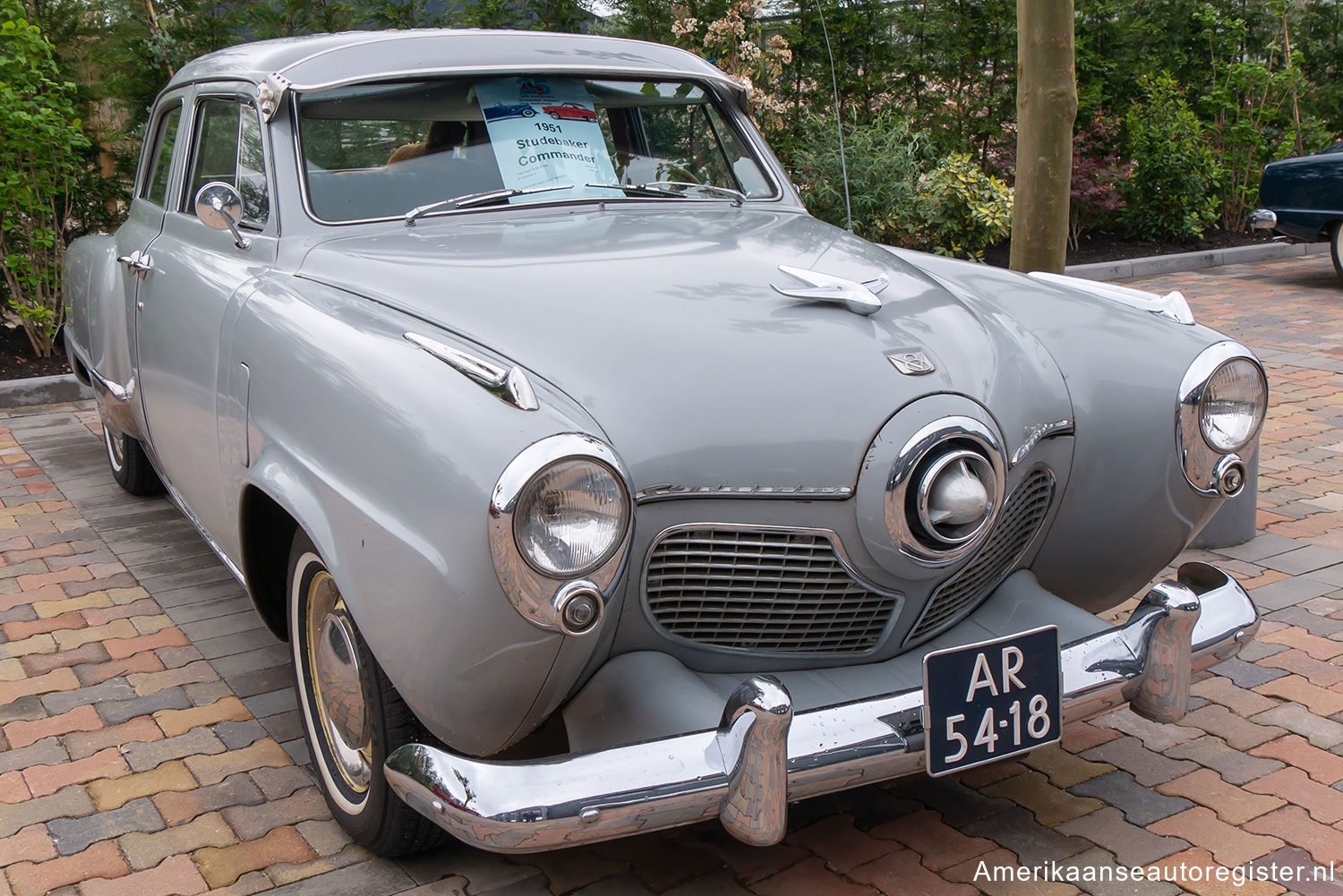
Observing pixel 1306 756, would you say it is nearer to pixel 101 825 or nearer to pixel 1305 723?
pixel 1305 723

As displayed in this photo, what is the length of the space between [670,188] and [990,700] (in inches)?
74.6

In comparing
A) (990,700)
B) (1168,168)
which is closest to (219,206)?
(990,700)

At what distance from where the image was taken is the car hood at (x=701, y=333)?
219 cm

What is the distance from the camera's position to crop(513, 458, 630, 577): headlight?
6.32 ft

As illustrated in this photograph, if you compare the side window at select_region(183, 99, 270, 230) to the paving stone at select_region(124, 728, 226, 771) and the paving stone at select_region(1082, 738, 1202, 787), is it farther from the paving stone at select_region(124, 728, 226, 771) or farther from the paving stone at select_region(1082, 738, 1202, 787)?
the paving stone at select_region(1082, 738, 1202, 787)

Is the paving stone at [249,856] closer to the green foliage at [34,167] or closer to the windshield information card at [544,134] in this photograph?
the windshield information card at [544,134]

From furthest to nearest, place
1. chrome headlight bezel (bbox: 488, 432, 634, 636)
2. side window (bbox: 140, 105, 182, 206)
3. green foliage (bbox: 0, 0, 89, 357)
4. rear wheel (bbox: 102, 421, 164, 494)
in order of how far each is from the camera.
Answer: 1. green foliage (bbox: 0, 0, 89, 357)
2. rear wheel (bbox: 102, 421, 164, 494)
3. side window (bbox: 140, 105, 182, 206)
4. chrome headlight bezel (bbox: 488, 432, 634, 636)

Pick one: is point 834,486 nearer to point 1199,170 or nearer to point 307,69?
point 307,69

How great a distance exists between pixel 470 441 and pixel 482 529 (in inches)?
6.5

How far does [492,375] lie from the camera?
2131 mm

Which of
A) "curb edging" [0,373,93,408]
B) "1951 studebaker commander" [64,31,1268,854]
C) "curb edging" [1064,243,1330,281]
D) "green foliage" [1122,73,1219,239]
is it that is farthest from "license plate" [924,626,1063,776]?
"green foliage" [1122,73,1219,239]

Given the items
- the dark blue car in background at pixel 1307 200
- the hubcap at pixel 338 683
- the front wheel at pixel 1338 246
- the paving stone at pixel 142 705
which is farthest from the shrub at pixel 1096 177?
the hubcap at pixel 338 683

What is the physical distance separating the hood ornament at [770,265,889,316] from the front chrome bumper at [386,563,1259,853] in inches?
33.2

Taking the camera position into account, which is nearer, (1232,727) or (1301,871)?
(1301,871)
